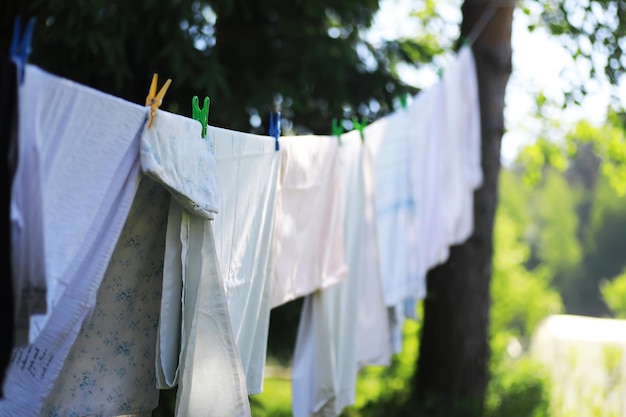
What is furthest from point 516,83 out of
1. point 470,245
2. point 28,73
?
point 28,73

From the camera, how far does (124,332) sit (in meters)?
2.35

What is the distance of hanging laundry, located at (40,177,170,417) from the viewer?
2.26 metres

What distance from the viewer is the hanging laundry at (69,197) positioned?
1718mm

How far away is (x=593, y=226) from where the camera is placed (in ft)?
124

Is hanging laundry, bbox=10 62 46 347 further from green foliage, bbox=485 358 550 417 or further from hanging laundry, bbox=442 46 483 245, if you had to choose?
green foliage, bbox=485 358 550 417

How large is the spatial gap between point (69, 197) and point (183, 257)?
0.45 meters

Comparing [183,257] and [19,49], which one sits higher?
[19,49]

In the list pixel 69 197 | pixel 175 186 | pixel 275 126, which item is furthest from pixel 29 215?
pixel 275 126

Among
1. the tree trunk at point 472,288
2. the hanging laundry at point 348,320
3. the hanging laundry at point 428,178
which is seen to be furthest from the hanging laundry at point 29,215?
the tree trunk at point 472,288

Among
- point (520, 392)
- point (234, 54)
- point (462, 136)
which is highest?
point (234, 54)

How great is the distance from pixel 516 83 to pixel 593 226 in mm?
32183

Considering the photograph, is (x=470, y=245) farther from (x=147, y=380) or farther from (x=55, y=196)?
(x=55, y=196)

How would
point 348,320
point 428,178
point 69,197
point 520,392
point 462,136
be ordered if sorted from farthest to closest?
point 520,392 → point 462,136 → point 428,178 → point 348,320 → point 69,197

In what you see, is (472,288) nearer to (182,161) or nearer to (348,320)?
(348,320)
